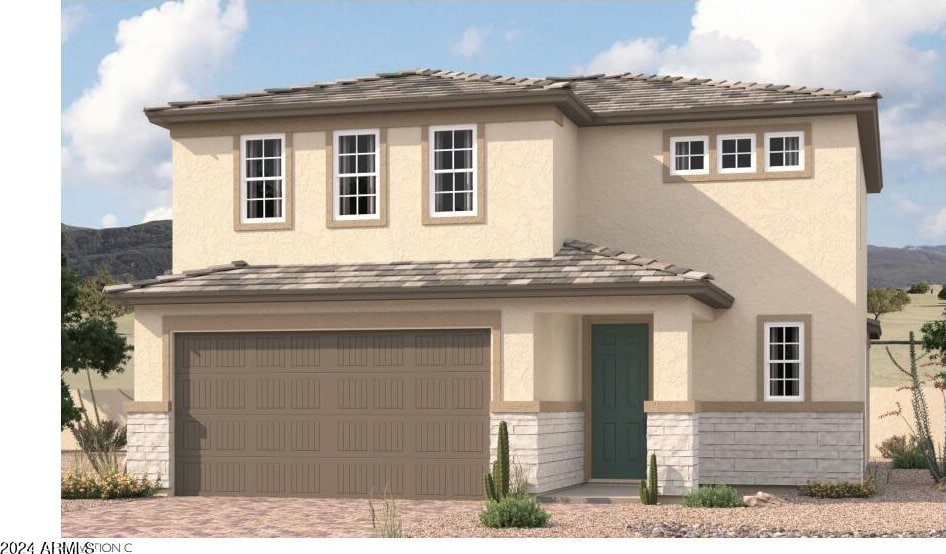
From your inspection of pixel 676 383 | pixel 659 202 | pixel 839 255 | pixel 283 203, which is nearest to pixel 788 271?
pixel 839 255

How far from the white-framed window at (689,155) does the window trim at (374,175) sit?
200 inches

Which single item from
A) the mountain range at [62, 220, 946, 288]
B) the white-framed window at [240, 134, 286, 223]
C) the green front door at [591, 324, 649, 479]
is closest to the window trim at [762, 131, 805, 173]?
the green front door at [591, 324, 649, 479]

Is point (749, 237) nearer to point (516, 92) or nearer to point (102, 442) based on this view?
point (516, 92)

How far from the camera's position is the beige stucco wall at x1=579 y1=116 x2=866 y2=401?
24.1m

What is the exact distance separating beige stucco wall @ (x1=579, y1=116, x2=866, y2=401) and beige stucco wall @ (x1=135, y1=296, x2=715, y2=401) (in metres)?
1.00

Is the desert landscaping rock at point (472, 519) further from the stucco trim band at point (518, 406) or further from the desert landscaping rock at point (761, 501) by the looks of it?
the stucco trim band at point (518, 406)

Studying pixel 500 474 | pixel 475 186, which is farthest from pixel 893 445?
pixel 500 474

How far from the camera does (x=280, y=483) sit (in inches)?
893

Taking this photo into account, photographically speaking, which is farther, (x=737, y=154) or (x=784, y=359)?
(x=737, y=154)

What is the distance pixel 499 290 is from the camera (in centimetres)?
2156

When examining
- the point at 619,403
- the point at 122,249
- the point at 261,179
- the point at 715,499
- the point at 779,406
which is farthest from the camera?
the point at 122,249

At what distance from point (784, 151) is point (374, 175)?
6956 mm

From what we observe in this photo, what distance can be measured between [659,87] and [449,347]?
7.24 metres

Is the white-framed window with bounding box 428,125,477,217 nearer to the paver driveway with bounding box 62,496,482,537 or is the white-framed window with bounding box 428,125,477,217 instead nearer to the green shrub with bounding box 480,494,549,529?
the paver driveway with bounding box 62,496,482,537
